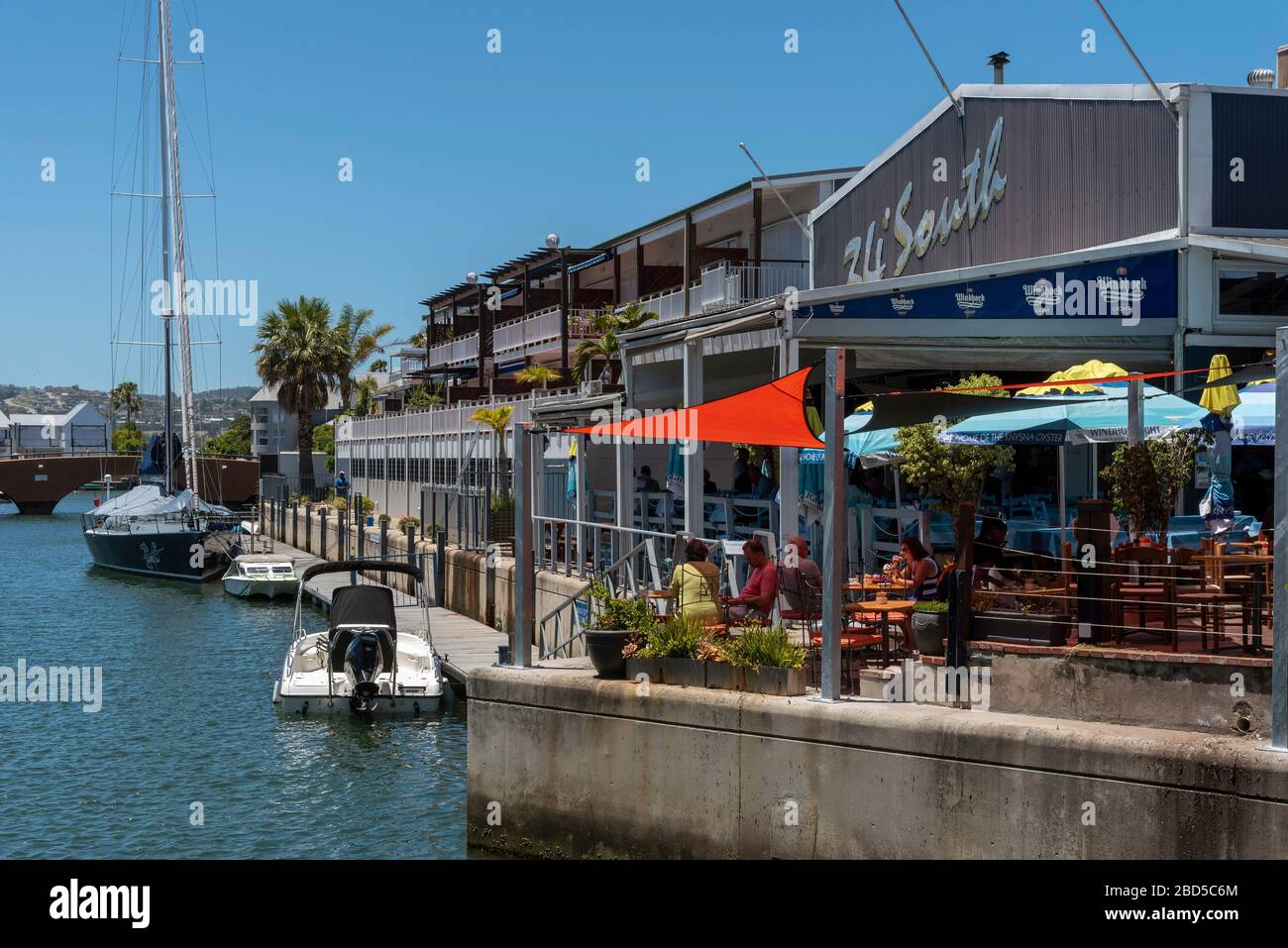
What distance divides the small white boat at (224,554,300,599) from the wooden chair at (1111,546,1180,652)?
3726 cm

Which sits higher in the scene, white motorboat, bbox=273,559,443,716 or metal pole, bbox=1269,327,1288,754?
metal pole, bbox=1269,327,1288,754

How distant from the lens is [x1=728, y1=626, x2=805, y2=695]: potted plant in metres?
11.6

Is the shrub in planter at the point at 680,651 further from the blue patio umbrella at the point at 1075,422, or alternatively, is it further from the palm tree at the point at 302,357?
the palm tree at the point at 302,357

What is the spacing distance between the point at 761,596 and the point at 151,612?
35.4 meters

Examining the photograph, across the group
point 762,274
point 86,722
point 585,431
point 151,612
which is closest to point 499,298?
point 151,612

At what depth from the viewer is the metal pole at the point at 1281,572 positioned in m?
8.97

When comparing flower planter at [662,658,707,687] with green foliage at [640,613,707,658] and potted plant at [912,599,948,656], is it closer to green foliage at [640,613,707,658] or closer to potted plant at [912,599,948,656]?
green foliage at [640,613,707,658]

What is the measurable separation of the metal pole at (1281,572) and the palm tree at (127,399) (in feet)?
623

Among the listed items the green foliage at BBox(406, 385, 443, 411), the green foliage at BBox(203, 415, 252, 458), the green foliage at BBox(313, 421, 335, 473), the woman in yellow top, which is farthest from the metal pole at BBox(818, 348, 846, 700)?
the green foliage at BBox(203, 415, 252, 458)

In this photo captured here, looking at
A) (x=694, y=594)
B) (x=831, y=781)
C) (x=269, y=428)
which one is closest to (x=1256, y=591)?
(x=831, y=781)

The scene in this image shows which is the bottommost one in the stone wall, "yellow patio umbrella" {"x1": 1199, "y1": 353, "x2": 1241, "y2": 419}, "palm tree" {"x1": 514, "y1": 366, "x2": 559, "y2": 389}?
the stone wall

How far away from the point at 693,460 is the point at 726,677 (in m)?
7.06

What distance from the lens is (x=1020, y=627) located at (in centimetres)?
1119

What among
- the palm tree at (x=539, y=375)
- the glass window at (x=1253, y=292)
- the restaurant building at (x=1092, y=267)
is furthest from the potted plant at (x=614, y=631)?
the palm tree at (x=539, y=375)
